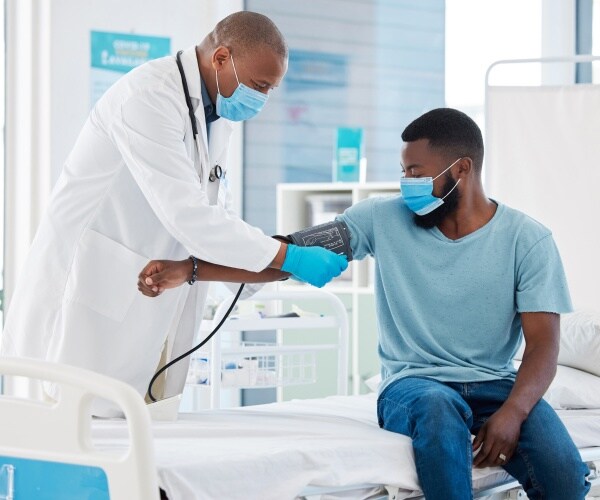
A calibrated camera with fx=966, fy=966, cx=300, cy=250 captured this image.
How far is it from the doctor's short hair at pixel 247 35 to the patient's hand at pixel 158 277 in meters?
0.46

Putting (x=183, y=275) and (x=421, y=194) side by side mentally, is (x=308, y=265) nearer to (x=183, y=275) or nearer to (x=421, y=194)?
(x=183, y=275)

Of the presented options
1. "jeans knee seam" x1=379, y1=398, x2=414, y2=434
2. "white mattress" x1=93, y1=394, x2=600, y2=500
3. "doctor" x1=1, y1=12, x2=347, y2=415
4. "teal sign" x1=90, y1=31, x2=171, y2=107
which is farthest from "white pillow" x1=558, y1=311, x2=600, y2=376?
"teal sign" x1=90, y1=31, x2=171, y2=107

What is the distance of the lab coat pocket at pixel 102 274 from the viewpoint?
1889 mm

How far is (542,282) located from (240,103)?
0.73 metres

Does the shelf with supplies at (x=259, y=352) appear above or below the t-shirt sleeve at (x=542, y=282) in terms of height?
below

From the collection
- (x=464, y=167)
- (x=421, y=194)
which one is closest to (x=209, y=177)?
(x=421, y=194)

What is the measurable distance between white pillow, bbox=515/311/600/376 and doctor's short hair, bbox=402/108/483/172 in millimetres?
654

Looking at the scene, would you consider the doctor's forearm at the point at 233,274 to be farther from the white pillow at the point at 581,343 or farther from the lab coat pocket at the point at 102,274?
the white pillow at the point at 581,343

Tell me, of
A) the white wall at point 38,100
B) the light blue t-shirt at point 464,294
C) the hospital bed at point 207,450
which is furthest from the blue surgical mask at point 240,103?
the white wall at point 38,100

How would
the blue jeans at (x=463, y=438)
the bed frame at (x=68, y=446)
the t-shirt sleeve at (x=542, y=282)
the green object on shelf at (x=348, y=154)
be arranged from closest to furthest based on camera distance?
the bed frame at (x=68, y=446) → the blue jeans at (x=463, y=438) → the t-shirt sleeve at (x=542, y=282) → the green object on shelf at (x=348, y=154)

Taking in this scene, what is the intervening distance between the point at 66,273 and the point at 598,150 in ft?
6.25

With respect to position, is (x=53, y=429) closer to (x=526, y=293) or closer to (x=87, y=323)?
(x=87, y=323)

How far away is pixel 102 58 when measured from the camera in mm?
3777

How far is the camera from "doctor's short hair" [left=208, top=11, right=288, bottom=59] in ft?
6.39
